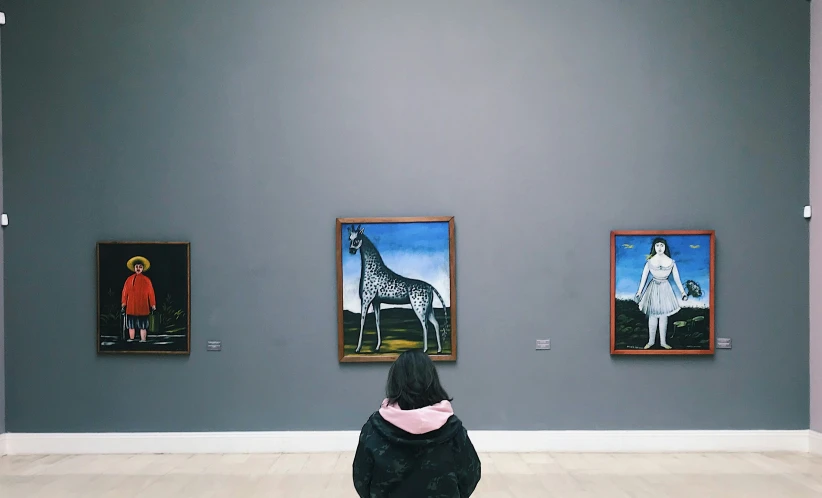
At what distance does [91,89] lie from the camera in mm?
9070

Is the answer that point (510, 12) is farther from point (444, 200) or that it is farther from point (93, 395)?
point (93, 395)

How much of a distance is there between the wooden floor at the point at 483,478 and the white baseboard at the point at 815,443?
25cm

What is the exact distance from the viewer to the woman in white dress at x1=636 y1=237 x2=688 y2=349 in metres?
8.88

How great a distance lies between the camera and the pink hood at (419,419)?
358 centimetres

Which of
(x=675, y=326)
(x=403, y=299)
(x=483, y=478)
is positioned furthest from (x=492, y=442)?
(x=675, y=326)

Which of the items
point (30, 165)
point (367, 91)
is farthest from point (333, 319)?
point (30, 165)

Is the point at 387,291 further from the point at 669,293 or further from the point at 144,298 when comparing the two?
the point at 669,293

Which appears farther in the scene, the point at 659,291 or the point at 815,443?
the point at 659,291

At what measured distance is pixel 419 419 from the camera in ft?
11.7

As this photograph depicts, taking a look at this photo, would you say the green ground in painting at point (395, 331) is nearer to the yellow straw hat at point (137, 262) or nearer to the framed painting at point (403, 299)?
the framed painting at point (403, 299)

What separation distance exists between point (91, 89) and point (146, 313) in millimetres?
2810

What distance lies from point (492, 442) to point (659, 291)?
2689 mm

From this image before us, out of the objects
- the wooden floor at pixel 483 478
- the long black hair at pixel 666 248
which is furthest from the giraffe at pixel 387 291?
the long black hair at pixel 666 248

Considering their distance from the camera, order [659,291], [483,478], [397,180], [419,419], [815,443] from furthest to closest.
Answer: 1. [397,180]
2. [659,291]
3. [815,443]
4. [483,478]
5. [419,419]
